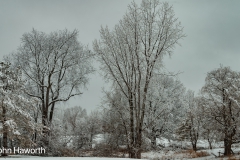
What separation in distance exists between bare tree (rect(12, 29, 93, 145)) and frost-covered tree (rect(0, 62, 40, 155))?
4832 mm

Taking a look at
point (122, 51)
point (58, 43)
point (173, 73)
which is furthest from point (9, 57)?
point (173, 73)

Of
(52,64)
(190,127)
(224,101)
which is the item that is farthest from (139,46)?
(190,127)

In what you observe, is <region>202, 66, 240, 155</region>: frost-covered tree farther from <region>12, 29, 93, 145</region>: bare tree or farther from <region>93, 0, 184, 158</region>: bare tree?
<region>12, 29, 93, 145</region>: bare tree

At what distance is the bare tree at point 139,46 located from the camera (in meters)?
14.3

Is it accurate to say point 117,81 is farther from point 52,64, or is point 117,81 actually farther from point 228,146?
point 228,146

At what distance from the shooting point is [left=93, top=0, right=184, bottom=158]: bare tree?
1434cm

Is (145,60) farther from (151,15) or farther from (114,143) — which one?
(114,143)

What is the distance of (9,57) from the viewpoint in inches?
660

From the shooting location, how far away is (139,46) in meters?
14.7

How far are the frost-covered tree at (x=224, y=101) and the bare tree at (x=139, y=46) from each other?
7000 millimetres

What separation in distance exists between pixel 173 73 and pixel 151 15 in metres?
4.00

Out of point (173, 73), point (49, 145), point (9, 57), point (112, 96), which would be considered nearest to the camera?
point (173, 73)

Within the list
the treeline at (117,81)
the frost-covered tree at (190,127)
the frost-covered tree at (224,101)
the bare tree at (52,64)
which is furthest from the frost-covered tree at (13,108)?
the frost-covered tree at (190,127)

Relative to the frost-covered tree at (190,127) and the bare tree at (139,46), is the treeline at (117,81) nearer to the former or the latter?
the bare tree at (139,46)
